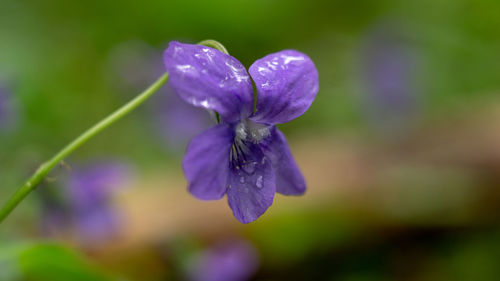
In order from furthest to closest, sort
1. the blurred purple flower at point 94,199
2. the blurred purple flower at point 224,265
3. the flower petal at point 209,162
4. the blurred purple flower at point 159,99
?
the blurred purple flower at point 159,99 → the blurred purple flower at point 94,199 → the blurred purple flower at point 224,265 → the flower petal at point 209,162

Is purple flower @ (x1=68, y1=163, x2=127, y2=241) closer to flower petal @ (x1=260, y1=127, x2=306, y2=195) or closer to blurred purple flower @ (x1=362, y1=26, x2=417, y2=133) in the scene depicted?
flower petal @ (x1=260, y1=127, x2=306, y2=195)

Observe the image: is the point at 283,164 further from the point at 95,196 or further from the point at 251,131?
the point at 95,196

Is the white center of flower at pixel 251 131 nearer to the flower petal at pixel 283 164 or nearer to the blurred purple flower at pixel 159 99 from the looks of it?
the flower petal at pixel 283 164

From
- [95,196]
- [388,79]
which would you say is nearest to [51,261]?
[95,196]

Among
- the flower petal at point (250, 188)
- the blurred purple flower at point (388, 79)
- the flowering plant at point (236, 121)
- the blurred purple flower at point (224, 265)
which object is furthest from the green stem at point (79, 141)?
the blurred purple flower at point (388, 79)

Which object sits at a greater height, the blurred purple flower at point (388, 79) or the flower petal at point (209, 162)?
the blurred purple flower at point (388, 79)
